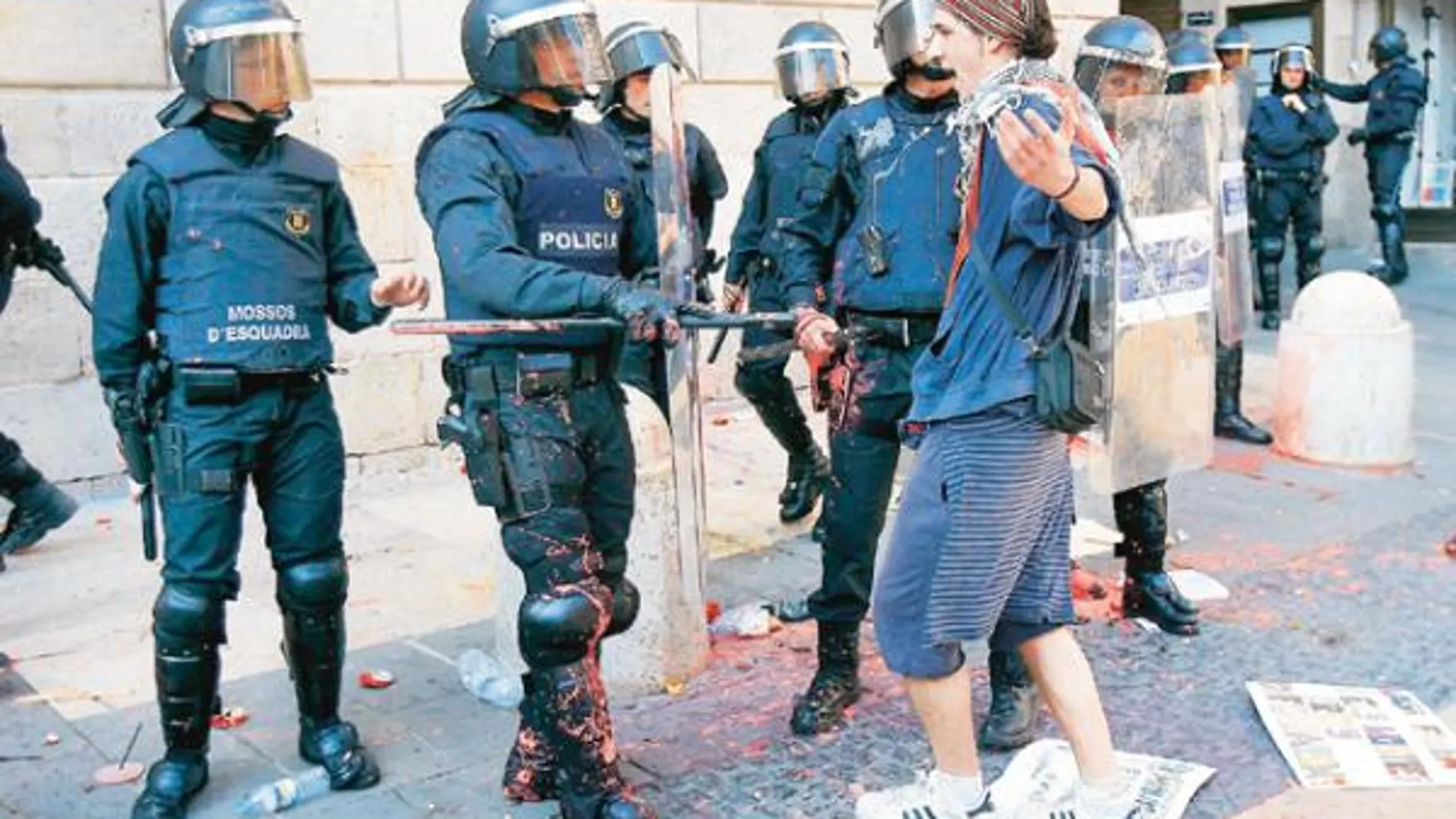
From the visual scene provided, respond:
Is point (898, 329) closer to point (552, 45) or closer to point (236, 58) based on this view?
point (552, 45)

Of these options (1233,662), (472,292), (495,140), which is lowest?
(1233,662)

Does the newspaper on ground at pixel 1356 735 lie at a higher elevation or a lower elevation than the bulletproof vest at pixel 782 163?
lower

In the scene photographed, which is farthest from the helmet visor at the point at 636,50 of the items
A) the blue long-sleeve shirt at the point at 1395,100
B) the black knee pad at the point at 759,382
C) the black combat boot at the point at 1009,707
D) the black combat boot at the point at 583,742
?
the blue long-sleeve shirt at the point at 1395,100

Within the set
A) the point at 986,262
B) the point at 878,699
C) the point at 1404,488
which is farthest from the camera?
the point at 1404,488

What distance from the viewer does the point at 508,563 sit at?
4.63 metres

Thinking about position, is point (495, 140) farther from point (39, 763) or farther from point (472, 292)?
point (39, 763)

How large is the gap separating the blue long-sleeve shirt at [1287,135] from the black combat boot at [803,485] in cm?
635

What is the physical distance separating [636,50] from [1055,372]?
10.7 ft

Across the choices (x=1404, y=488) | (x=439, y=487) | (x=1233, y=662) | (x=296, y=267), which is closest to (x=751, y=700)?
(x=1233, y=662)

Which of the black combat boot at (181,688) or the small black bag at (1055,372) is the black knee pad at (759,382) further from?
the small black bag at (1055,372)

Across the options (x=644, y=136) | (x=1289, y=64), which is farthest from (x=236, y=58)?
(x=1289, y=64)

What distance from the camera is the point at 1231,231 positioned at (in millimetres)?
6469

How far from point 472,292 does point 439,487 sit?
4.18 metres

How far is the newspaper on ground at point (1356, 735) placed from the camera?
13.1 ft
